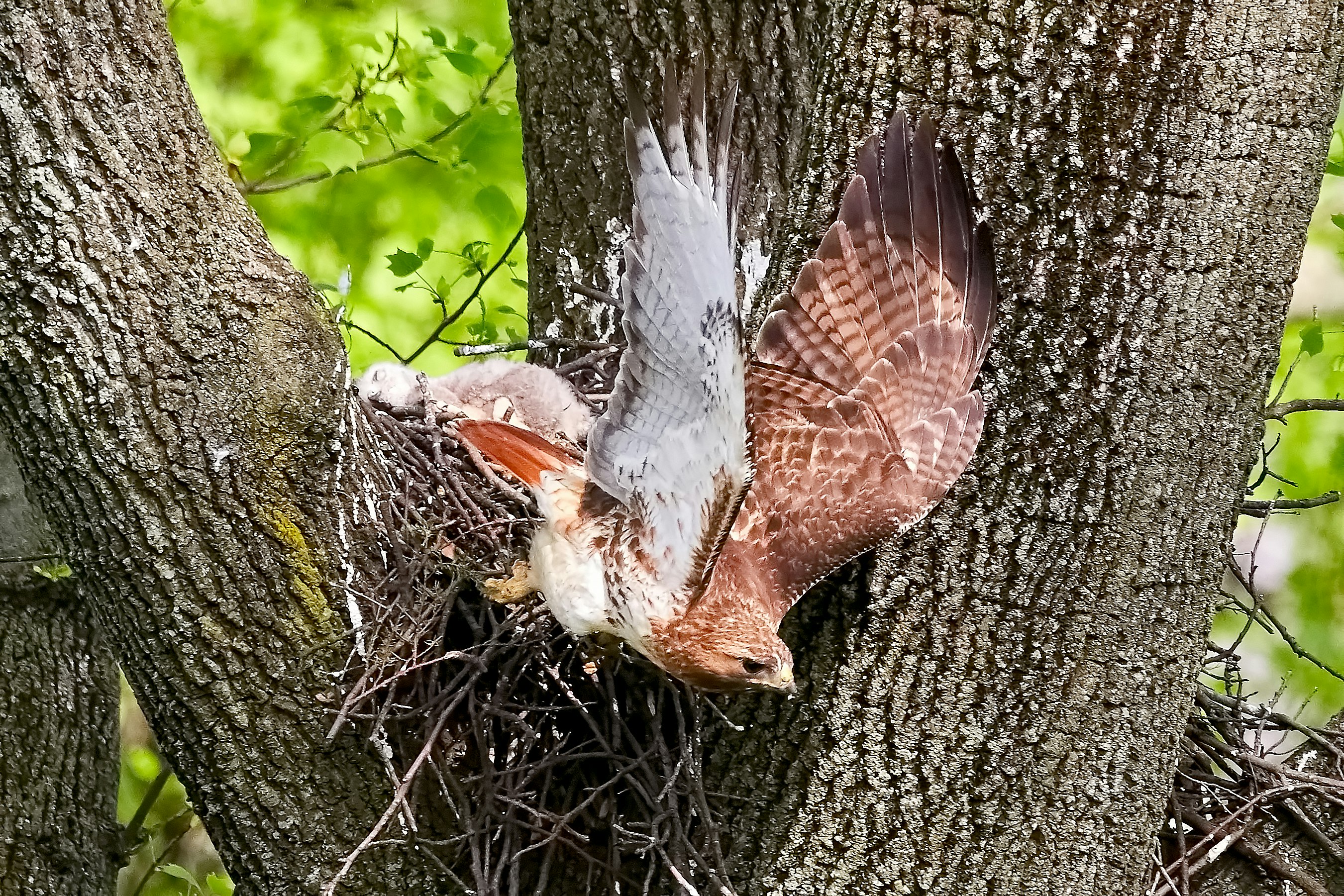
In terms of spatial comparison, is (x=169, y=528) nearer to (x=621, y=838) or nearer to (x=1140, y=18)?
(x=621, y=838)

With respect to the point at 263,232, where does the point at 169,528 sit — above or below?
below

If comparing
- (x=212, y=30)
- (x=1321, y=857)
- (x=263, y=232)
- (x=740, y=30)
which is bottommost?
(x=1321, y=857)

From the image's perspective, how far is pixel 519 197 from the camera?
714 cm

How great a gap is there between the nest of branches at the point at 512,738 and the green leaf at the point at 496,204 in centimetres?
233

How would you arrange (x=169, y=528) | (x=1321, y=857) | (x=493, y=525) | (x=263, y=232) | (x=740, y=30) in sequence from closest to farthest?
(x=169, y=528) → (x=263, y=232) → (x=1321, y=857) → (x=493, y=525) → (x=740, y=30)

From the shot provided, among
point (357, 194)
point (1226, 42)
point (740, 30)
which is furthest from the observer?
point (357, 194)

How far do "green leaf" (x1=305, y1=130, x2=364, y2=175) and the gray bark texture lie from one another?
1772mm

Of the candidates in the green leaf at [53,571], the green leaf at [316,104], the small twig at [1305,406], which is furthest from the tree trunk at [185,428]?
the green leaf at [316,104]

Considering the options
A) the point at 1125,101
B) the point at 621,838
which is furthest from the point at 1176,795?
the point at 1125,101

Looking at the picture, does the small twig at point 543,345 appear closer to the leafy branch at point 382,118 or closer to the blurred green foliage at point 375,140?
the blurred green foliage at point 375,140

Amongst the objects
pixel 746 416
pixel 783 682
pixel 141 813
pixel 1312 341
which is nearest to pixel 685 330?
pixel 746 416

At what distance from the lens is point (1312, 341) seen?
12.4 ft

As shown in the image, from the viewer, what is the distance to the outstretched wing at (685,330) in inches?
76.5

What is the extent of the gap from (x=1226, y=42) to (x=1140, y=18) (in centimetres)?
14
